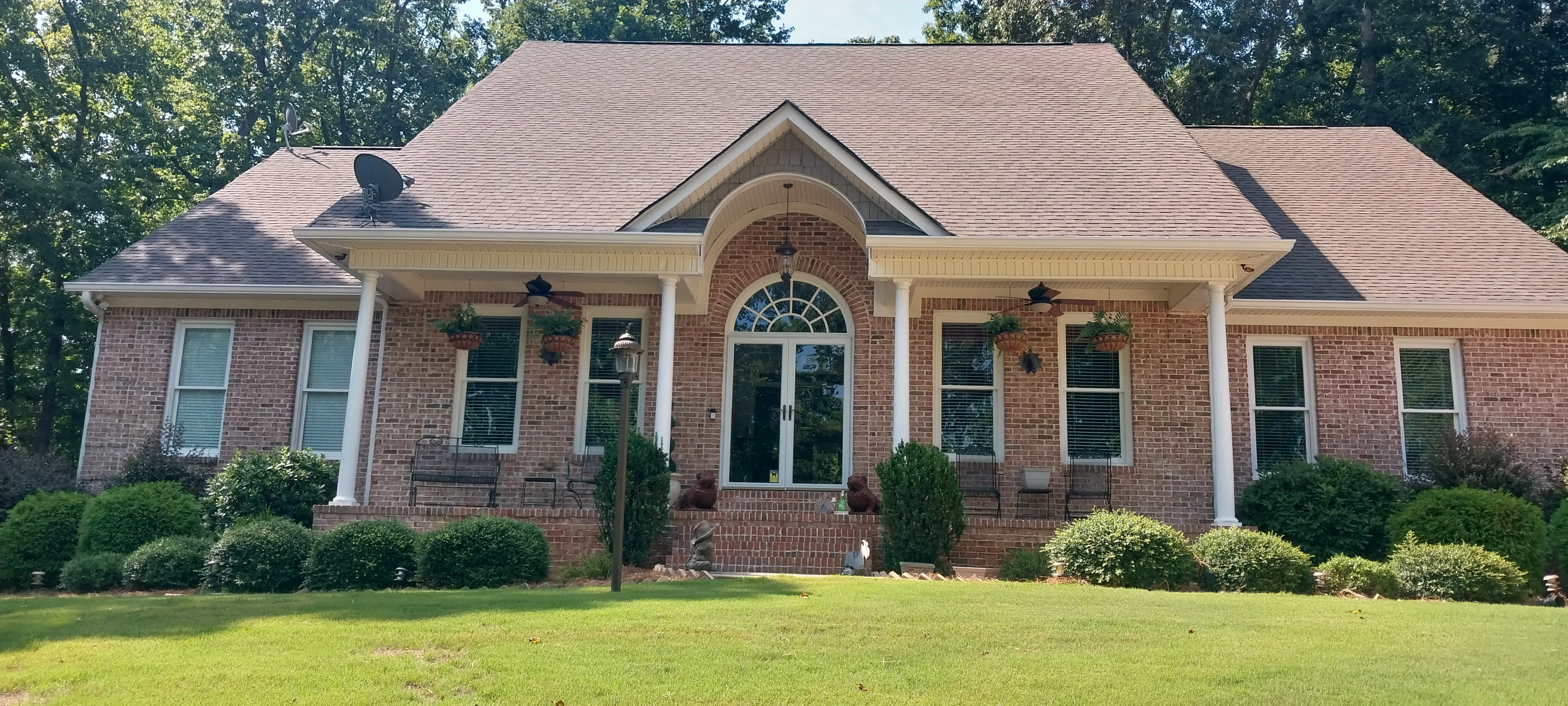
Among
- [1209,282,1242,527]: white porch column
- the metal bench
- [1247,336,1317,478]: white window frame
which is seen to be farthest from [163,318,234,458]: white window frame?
[1247,336,1317,478]: white window frame

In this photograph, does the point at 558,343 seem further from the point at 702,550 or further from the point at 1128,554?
the point at 1128,554

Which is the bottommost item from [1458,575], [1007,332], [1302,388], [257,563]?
[257,563]

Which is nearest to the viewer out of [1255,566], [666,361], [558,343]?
[1255,566]

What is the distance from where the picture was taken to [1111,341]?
1236 centimetres

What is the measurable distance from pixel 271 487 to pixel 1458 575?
12436mm

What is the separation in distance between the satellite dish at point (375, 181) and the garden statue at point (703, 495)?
490cm

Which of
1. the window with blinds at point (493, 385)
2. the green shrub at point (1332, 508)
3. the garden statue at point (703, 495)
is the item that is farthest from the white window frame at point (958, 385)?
the window with blinds at point (493, 385)

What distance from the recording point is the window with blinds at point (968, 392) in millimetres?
13031

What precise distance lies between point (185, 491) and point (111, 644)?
6.49 meters

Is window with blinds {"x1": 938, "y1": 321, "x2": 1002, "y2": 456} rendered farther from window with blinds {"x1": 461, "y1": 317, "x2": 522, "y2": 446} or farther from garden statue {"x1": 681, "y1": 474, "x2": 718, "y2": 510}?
window with blinds {"x1": 461, "y1": 317, "x2": 522, "y2": 446}

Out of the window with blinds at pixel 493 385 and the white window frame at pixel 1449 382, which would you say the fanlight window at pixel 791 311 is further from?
the white window frame at pixel 1449 382

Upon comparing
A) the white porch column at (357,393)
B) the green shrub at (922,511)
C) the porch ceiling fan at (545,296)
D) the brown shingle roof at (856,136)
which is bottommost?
the green shrub at (922,511)

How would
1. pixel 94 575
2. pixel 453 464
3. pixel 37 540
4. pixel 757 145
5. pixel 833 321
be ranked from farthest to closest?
pixel 833 321, pixel 453 464, pixel 757 145, pixel 37 540, pixel 94 575

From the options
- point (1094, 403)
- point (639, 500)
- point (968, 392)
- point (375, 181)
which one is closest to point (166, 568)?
point (639, 500)
